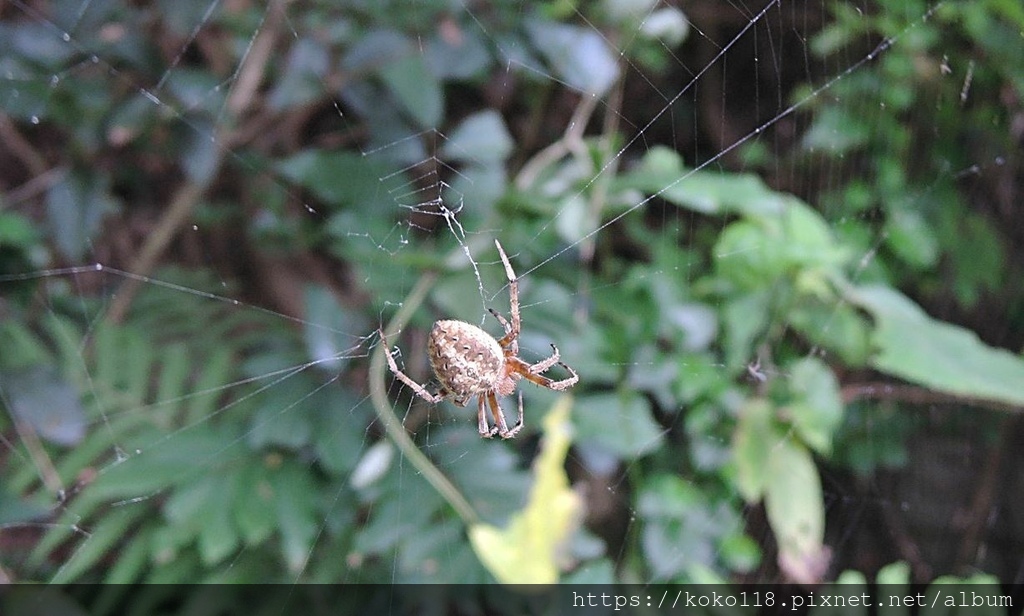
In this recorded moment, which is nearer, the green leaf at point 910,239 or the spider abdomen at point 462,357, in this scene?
the spider abdomen at point 462,357

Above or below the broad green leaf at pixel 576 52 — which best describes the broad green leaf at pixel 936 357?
below

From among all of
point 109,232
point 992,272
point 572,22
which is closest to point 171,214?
point 109,232

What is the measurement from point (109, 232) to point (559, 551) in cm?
138

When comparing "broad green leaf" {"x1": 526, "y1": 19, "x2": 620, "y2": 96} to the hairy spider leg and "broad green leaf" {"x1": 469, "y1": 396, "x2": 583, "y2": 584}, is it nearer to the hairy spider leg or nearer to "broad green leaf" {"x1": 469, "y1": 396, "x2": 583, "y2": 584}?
the hairy spider leg

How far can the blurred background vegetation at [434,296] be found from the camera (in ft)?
4.21

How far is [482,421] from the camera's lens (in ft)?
4.57

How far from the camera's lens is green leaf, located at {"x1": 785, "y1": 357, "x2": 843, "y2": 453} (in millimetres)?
1330

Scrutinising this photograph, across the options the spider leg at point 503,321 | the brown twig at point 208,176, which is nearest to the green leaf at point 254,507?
the spider leg at point 503,321

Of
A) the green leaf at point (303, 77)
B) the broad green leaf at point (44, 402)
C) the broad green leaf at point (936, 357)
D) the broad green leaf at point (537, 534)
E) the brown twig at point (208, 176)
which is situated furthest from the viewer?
the brown twig at point (208, 176)

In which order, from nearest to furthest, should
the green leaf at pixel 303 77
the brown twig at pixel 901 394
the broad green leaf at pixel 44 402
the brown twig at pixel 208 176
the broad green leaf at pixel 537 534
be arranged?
the broad green leaf at pixel 537 534 < the broad green leaf at pixel 44 402 < the green leaf at pixel 303 77 < the brown twig at pixel 208 176 < the brown twig at pixel 901 394

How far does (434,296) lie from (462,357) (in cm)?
14

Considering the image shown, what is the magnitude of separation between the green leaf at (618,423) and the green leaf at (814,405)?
24 cm

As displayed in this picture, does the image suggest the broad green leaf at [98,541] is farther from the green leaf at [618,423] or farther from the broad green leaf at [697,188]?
the broad green leaf at [697,188]

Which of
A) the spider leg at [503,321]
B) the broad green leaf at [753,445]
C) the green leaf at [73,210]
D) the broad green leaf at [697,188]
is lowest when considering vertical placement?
the broad green leaf at [753,445]
